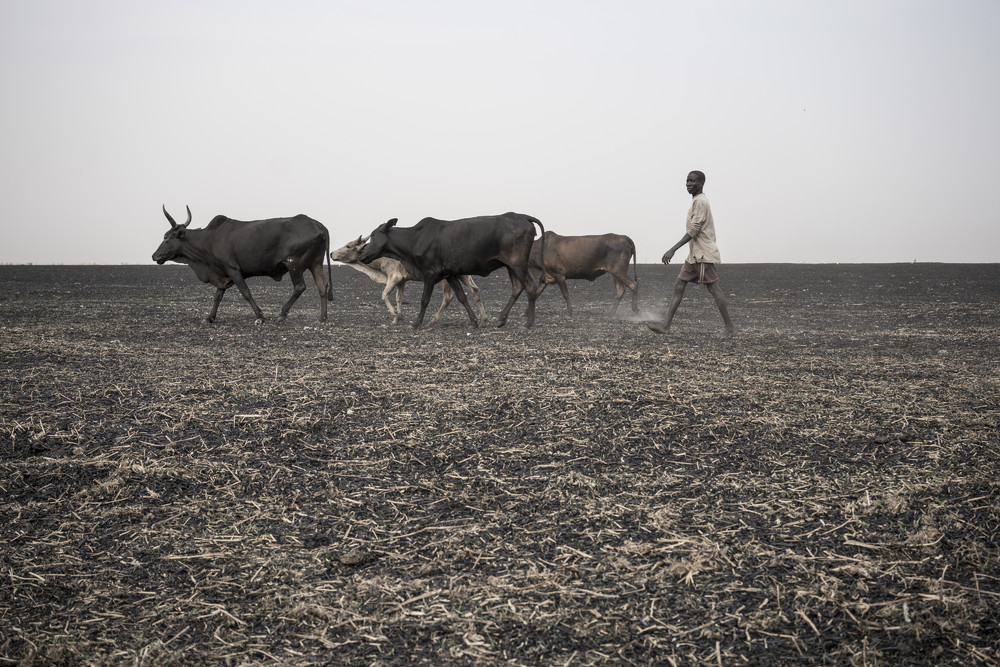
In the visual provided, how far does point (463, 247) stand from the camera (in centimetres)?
1308

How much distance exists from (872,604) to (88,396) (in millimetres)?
6292

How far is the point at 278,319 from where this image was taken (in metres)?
14.9

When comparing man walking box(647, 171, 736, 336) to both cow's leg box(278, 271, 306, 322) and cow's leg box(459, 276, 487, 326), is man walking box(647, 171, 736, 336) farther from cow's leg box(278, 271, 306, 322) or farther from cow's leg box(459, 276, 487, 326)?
cow's leg box(278, 271, 306, 322)

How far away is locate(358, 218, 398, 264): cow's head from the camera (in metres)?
13.9

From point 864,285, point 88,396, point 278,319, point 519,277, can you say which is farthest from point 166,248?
point 864,285

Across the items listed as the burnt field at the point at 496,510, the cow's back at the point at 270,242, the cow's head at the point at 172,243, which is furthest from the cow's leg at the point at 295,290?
the burnt field at the point at 496,510

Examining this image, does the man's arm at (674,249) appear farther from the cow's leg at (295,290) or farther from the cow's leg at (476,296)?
the cow's leg at (295,290)

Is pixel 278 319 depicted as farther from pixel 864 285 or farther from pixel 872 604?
pixel 864 285

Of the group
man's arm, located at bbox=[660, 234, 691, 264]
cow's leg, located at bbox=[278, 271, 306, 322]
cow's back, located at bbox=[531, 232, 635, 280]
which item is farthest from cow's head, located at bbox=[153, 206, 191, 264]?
man's arm, located at bbox=[660, 234, 691, 264]

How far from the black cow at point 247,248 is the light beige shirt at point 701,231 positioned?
232 inches

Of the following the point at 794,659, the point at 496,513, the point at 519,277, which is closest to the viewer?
the point at 794,659

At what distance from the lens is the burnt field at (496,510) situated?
3494 millimetres

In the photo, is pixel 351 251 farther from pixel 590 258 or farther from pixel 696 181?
pixel 696 181

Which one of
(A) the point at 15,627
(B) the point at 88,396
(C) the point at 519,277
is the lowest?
(A) the point at 15,627
